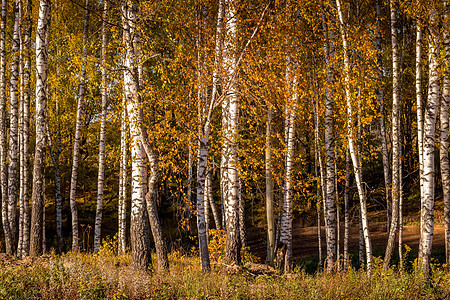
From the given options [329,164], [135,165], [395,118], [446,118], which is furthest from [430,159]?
[135,165]

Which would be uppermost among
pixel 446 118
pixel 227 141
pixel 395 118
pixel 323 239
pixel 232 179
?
pixel 395 118

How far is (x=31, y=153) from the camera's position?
22547 mm

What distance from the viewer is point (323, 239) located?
17984mm

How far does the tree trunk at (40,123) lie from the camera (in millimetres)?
8664

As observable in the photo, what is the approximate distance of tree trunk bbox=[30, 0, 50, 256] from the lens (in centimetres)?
866

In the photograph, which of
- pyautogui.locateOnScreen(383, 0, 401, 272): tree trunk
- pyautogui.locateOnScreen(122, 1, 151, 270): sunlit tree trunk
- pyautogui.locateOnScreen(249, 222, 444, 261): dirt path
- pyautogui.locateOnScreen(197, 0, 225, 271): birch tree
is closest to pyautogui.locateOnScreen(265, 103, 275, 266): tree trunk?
pyautogui.locateOnScreen(197, 0, 225, 271): birch tree

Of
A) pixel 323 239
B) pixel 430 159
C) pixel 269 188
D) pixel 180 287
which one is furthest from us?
pixel 323 239

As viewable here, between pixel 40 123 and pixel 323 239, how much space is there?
13593 millimetres

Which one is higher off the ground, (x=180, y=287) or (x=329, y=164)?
(x=329, y=164)

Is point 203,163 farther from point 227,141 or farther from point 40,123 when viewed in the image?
point 40,123

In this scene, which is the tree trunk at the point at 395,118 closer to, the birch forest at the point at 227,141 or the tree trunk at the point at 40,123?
the birch forest at the point at 227,141

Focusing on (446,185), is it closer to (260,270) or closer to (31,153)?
(260,270)

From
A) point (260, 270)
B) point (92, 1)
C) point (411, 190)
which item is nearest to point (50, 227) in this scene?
point (92, 1)

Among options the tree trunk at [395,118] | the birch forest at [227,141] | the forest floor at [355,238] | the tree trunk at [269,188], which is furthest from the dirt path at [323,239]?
the tree trunk at [395,118]
